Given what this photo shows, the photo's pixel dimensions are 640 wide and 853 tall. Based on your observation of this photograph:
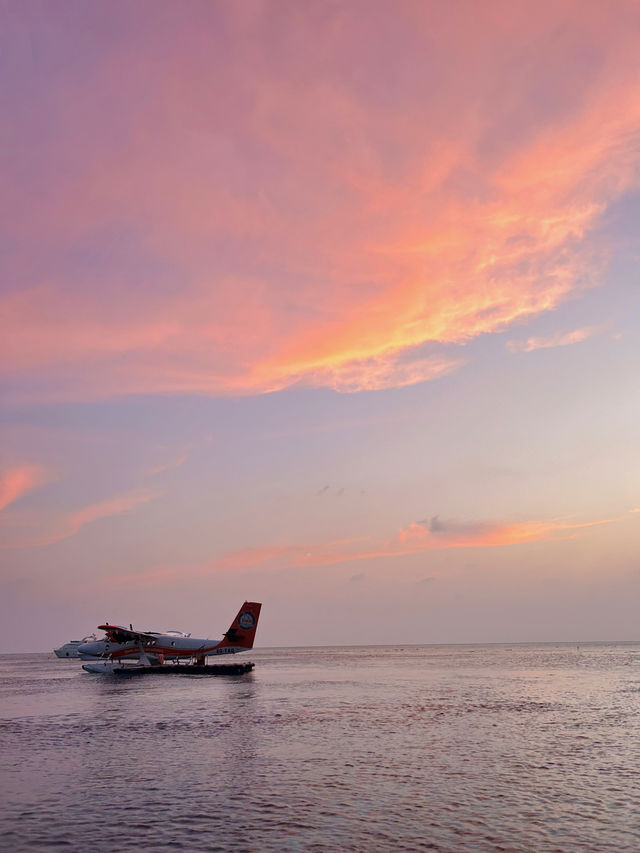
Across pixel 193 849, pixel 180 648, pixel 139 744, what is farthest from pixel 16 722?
pixel 180 648

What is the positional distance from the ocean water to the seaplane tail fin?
136 ft

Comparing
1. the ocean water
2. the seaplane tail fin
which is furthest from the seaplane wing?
the ocean water

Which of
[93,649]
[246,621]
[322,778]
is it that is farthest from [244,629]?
[322,778]

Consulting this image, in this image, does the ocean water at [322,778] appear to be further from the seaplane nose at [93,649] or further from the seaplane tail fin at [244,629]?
the seaplane nose at [93,649]

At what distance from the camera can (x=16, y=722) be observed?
4116cm

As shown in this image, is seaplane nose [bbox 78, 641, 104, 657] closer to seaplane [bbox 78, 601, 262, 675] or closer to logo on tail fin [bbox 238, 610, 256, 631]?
seaplane [bbox 78, 601, 262, 675]

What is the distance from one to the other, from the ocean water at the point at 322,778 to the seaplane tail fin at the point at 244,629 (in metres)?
41.4

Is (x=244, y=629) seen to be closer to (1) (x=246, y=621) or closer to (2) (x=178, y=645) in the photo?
(1) (x=246, y=621)

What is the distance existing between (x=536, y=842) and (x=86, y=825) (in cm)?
1187

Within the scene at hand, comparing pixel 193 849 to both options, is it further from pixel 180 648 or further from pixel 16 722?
pixel 180 648

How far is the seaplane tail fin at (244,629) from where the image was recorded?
88688mm

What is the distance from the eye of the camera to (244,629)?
293ft

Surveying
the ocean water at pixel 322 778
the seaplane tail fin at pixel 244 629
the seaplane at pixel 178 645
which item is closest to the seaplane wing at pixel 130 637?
the seaplane at pixel 178 645

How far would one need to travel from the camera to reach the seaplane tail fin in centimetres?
8869
